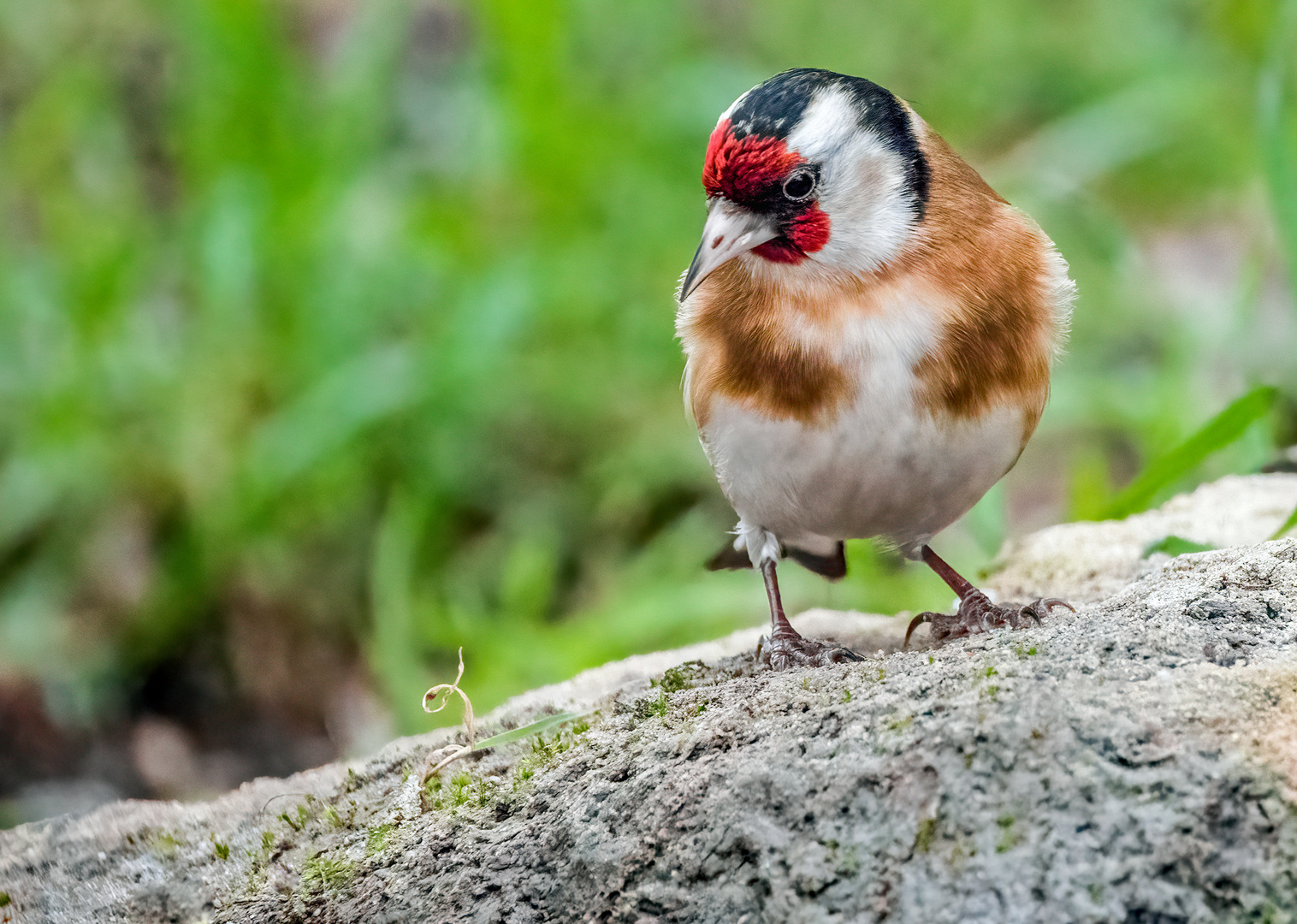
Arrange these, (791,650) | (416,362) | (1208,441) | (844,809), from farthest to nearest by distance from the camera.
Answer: (416,362) < (1208,441) < (791,650) < (844,809)

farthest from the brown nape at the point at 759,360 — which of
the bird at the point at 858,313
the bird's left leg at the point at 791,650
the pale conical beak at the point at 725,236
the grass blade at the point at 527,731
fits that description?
the grass blade at the point at 527,731

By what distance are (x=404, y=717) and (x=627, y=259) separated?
2.03 metres

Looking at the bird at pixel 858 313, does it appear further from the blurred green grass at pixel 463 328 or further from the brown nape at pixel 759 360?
the blurred green grass at pixel 463 328

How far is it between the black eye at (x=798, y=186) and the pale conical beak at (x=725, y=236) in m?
0.06

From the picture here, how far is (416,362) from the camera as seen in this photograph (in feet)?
14.3

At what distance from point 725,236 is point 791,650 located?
2.66ft

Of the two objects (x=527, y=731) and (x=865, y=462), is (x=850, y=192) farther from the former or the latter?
(x=527, y=731)

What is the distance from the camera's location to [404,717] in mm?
3619

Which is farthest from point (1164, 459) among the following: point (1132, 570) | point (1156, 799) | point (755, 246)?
point (1156, 799)

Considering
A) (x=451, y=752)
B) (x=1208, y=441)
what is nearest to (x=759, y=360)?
(x=451, y=752)

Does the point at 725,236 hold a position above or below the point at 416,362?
below

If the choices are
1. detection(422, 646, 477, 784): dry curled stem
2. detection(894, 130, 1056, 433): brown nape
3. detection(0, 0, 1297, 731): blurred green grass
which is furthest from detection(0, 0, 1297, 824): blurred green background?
detection(422, 646, 477, 784): dry curled stem

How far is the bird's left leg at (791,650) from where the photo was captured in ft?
7.66

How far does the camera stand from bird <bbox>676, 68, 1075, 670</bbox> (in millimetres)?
2115
